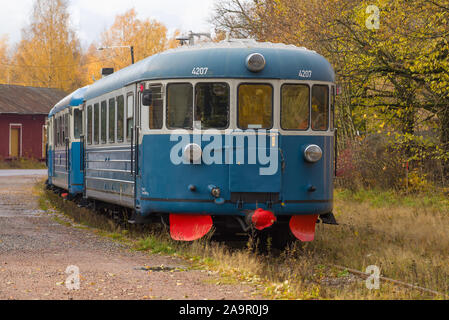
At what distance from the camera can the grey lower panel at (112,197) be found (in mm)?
11867

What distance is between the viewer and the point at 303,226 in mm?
Answer: 10930

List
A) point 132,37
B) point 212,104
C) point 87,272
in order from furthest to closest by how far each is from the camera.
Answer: point 132,37, point 212,104, point 87,272

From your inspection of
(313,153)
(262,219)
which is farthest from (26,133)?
A: (262,219)

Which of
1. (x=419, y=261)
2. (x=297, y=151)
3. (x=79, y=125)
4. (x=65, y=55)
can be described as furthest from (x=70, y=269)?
(x=65, y=55)

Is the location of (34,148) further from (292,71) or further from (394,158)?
(292,71)

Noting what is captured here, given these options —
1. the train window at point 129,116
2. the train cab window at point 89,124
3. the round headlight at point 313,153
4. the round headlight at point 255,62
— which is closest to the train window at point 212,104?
the round headlight at point 255,62

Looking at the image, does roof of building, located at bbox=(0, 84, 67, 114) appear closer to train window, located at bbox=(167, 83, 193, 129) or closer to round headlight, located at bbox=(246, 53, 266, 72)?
train window, located at bbox=(167, 83, 193, 129)

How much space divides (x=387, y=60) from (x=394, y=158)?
374cm

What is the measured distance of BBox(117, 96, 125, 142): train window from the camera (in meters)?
12.1

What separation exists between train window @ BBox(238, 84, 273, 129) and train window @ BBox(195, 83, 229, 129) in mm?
218

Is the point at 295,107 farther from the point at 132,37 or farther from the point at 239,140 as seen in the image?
the point at 132,37

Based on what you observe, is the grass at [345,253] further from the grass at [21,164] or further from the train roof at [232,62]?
the grass at [21,164]

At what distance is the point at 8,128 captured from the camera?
47.3m

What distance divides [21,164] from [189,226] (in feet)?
125
